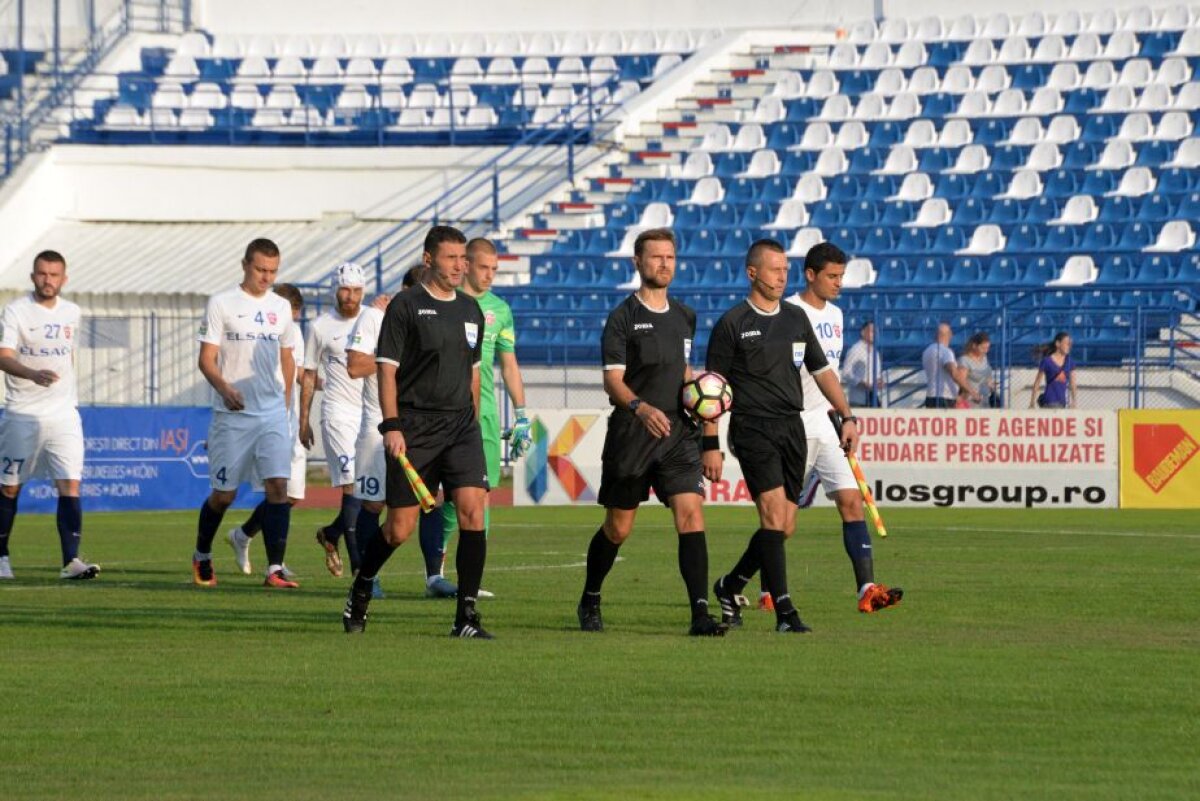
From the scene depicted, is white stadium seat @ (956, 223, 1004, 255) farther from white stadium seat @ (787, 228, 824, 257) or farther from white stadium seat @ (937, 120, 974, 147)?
white stadium seat @ (937, 120, 974, 147)

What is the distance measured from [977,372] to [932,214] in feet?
24.9

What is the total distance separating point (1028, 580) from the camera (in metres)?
14.9

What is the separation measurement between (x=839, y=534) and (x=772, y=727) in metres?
12.6

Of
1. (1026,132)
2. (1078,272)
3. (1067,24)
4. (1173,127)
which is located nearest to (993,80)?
(1026,132)

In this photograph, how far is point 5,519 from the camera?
15.8 metres

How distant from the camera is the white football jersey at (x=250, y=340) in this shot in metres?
14.6

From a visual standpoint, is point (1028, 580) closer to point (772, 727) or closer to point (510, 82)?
point (772, 727)

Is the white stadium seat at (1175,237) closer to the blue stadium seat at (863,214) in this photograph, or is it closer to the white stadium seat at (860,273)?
the white stadium seat at (860,273)

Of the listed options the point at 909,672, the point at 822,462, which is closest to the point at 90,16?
the point at 822,462

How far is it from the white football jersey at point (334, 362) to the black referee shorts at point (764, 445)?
463 cm

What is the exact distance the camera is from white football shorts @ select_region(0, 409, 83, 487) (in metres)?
15.9

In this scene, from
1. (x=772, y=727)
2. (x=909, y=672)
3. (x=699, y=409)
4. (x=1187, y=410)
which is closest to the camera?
(x=772, y=727)

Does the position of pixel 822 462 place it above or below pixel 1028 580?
above

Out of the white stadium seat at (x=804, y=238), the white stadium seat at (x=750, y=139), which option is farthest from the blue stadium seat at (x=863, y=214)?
the white stadium seat at (x=750, y=139)
